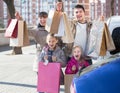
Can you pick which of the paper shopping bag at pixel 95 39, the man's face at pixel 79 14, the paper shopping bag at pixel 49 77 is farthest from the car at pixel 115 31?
the paper shopping bag at pixel 49 77

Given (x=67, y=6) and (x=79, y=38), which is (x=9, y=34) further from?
(x=67, y=6)

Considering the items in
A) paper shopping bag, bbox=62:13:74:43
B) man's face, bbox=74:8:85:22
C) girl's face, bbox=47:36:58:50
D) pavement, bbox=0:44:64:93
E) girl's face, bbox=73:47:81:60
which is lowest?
pavement, bbox=0:44:64:93

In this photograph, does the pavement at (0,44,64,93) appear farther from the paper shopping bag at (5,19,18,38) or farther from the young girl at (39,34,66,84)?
the paper shopping bag at (5,19,18,38)

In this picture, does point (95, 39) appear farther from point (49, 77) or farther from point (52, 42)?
point (49, 77)

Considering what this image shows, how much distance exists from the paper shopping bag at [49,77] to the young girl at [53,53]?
18 centimetres

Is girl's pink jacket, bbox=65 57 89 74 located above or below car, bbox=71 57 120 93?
below

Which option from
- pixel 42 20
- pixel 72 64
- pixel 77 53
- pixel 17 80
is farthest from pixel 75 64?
pixel 17 80

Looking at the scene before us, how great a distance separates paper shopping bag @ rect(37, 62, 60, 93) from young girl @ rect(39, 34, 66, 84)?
0.18 m

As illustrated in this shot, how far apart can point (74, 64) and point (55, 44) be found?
1.46 ft

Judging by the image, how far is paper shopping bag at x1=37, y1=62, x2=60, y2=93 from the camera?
5785 mm

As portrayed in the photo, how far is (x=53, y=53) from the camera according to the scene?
6.07 meters

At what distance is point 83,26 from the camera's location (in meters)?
5.74

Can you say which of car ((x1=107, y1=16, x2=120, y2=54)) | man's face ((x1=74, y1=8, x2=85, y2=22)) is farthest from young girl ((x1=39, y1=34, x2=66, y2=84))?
car ((x1=107, y1=16, x2=120, y2=54))

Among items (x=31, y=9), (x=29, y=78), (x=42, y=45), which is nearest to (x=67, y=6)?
(x=31, y=9)
